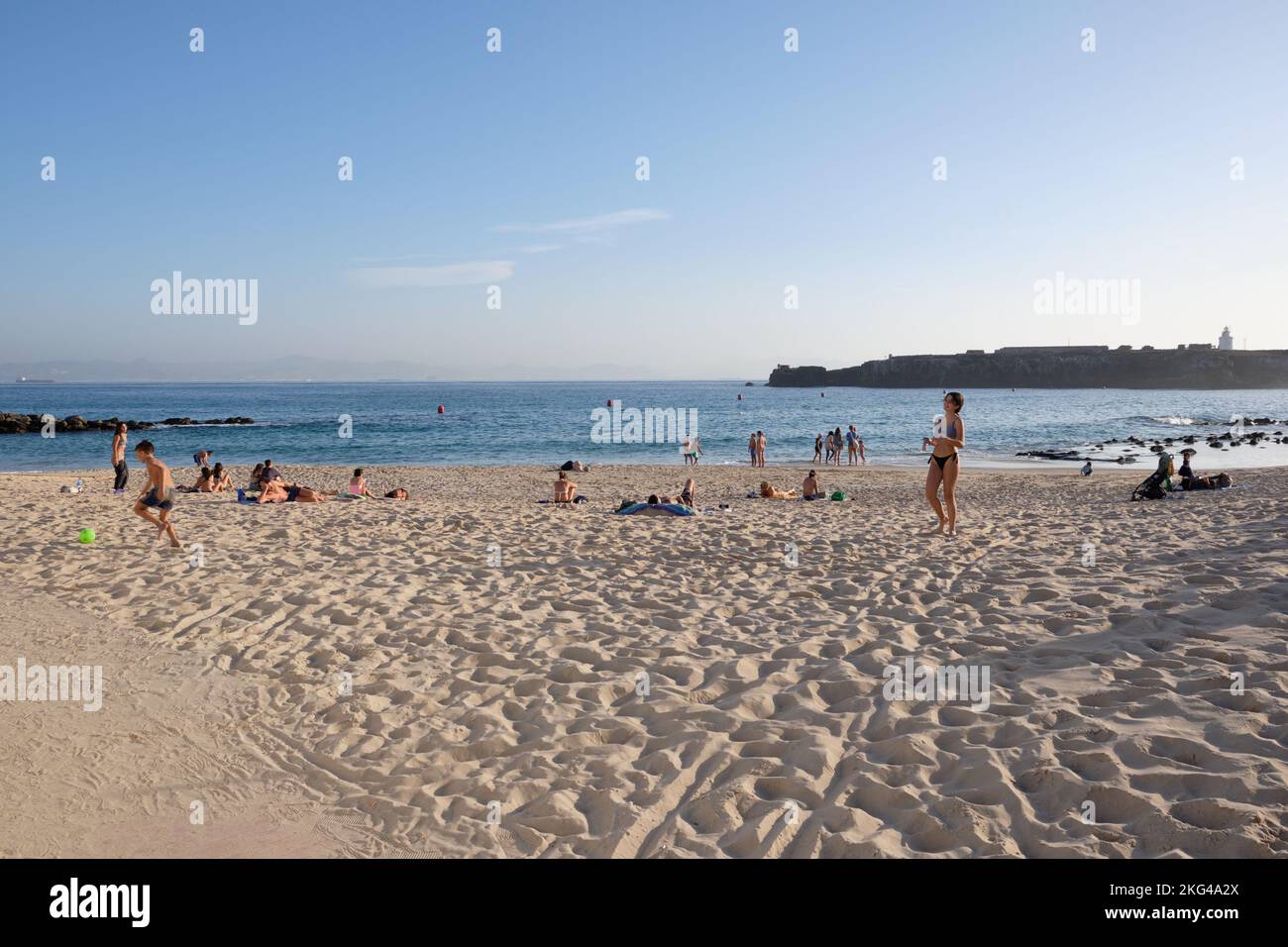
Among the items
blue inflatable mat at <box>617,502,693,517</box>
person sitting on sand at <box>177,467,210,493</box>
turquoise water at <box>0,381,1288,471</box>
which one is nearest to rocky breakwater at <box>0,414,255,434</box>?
turquoise water at <box>0,381,1288,471</box>

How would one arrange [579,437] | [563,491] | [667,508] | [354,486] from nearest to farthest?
[667,508] → [354,486] → [563,491] → [579,437]

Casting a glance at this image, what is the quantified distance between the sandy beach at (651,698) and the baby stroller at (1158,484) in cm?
517

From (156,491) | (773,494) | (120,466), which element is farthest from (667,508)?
(120,466)

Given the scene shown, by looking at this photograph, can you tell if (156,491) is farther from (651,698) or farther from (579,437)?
(579,437)

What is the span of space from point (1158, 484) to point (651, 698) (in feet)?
44.3

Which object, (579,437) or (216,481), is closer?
(216,481)

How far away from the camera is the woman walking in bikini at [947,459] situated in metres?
9.22

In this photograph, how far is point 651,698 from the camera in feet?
16.1

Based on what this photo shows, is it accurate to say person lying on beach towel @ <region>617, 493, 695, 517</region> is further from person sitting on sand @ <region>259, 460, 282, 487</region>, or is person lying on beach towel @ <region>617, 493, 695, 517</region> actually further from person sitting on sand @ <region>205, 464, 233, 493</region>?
person sitting on sand @ <region>205, 464, 233, 493</region>

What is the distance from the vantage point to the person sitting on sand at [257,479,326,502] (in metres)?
13.3

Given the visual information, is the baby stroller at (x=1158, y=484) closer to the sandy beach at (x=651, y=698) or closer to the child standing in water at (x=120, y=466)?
the sandy beach at (x=651, y=698)
